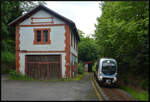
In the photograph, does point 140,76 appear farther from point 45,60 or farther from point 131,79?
point 45,60

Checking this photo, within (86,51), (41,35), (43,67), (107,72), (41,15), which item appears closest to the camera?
(107,72)

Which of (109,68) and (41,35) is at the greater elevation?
(41,35)

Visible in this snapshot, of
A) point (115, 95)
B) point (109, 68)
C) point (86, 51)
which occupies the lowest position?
point (115, 95)

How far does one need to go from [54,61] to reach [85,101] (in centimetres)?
1170

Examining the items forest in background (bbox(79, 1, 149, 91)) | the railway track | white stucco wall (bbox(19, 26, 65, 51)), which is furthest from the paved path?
white stucco wall (bbox(19, 26, 65, 51))

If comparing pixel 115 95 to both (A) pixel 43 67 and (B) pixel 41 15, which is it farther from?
(B) pixel 41 15

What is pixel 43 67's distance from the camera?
20.1 m

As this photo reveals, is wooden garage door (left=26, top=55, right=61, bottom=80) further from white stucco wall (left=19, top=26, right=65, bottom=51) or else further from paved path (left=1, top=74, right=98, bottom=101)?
paved path (left=1, top=74, right=98, bottom=101)

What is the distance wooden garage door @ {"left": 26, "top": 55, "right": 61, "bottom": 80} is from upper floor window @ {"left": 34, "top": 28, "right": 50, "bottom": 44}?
173 cm

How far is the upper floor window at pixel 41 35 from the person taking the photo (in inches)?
798

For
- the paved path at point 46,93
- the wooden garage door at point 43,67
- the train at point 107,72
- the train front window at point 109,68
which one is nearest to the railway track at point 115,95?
the paved path at point 46,93

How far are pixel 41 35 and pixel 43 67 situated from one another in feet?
12.0

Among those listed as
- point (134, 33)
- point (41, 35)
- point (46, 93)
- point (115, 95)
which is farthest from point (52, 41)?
point (115, 95)

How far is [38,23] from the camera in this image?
2048cm
